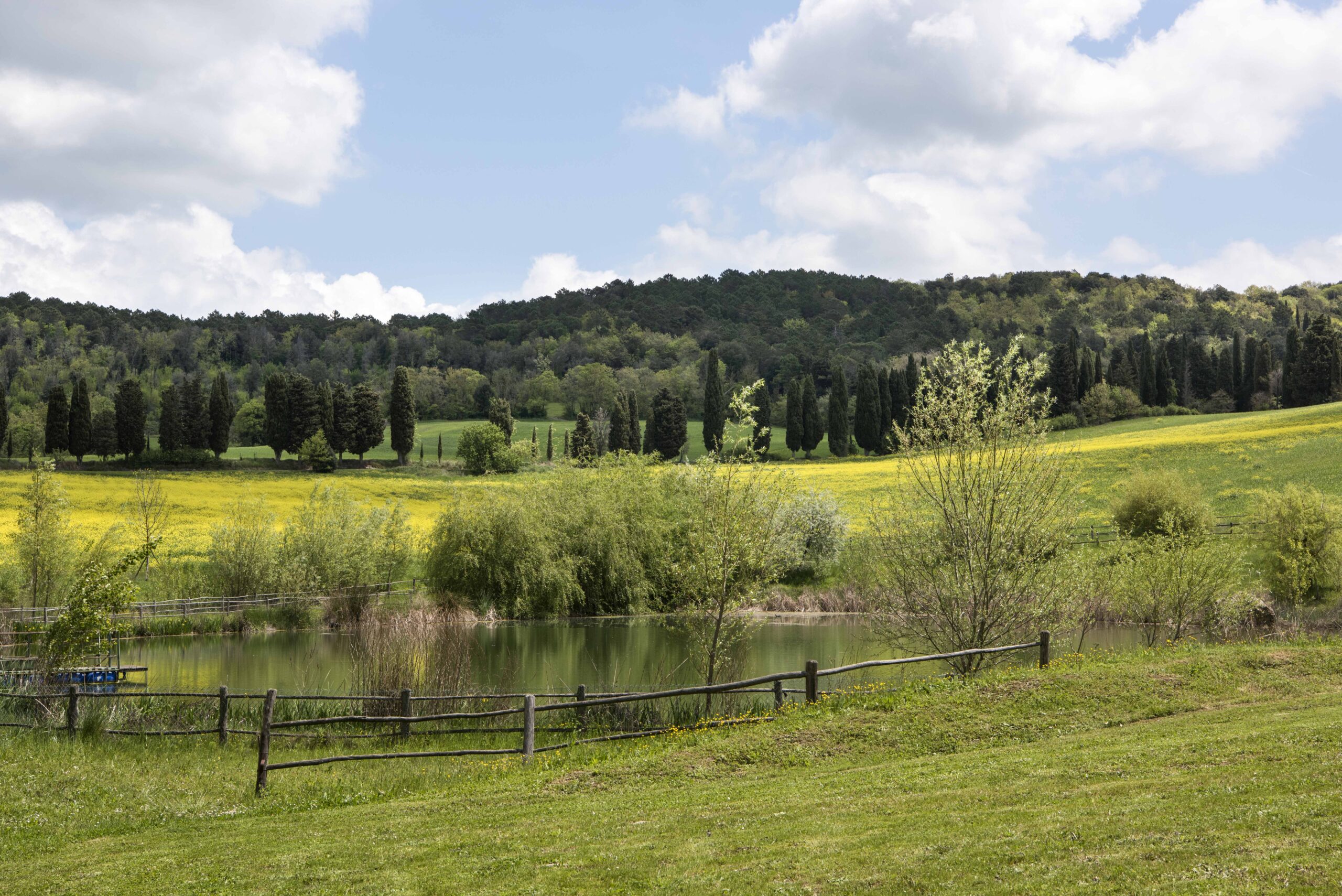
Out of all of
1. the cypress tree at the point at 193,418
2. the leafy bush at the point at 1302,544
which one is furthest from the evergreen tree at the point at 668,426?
the leafy bush at the point at 1302,544

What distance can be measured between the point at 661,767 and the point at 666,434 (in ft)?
268

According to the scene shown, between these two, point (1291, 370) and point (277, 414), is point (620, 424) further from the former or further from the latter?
point (1291, 370)

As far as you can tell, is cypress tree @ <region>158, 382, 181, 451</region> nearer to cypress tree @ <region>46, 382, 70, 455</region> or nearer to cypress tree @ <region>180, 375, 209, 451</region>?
cypress tree @ <region>180, 375, 209, 451</region>

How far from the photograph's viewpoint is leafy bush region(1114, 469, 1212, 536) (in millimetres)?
39031

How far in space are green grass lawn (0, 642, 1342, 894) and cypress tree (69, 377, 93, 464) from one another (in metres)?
59.6

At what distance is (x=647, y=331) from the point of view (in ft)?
558

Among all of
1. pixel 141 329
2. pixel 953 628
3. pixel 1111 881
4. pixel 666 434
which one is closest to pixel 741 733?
pixel 953 628

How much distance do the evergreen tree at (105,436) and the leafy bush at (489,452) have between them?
26.2m

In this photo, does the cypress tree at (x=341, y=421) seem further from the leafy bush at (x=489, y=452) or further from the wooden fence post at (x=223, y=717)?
the wooden fence post at (x=223, y=717)

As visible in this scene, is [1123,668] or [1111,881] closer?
[1111,881]

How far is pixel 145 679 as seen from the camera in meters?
28.3

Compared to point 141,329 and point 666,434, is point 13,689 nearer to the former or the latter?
point 666,434

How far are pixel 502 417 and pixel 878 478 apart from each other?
45.9 meters

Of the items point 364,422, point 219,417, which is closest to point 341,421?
point 364,422
